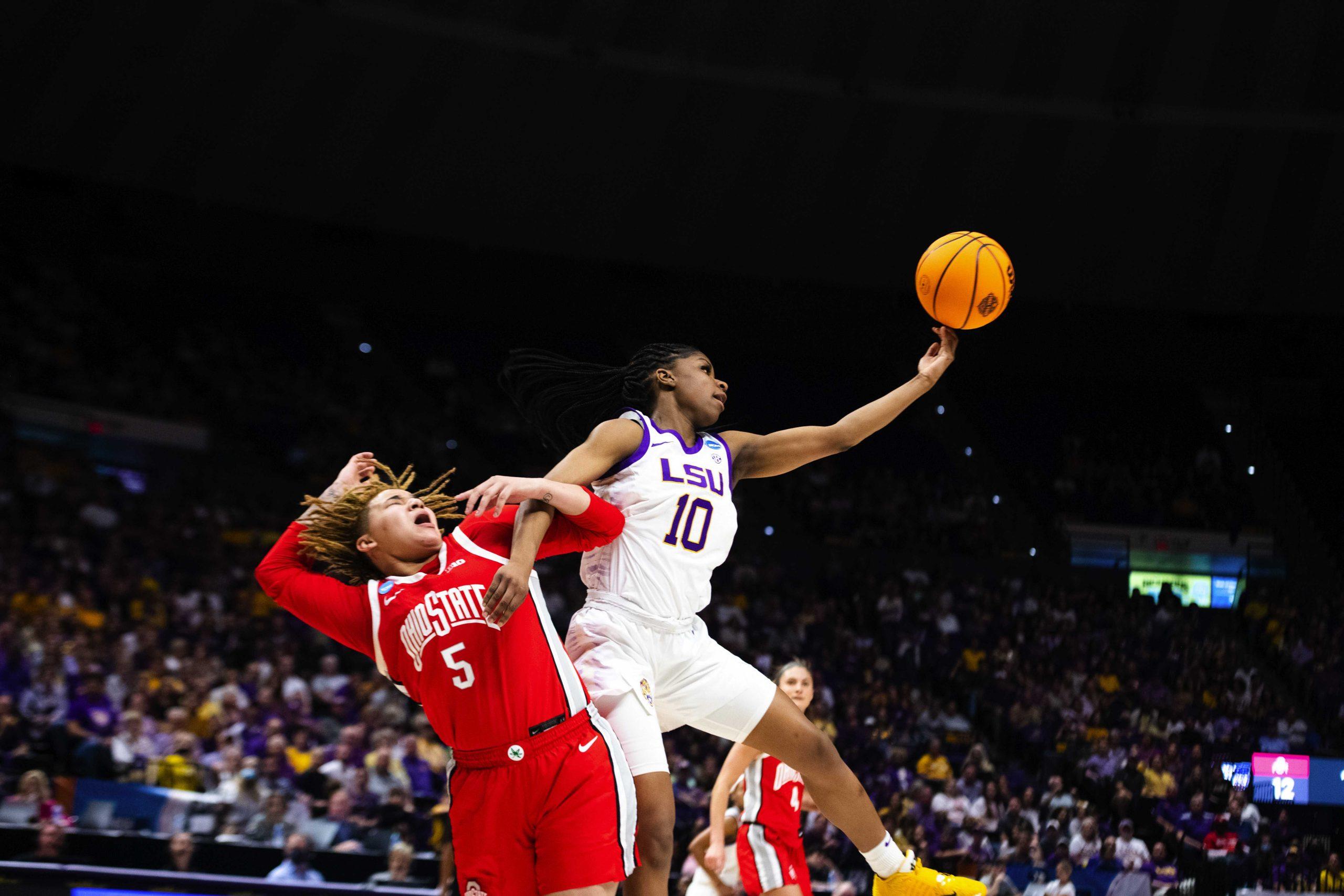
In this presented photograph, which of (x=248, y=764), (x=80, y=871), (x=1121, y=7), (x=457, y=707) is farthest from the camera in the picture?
(x=1121, y=7)

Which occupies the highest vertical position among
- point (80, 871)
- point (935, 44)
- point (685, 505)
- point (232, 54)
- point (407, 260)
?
point (935, 44)

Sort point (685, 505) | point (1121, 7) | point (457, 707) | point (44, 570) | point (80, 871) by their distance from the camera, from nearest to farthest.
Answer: point (457, 707), point (685, 505), point (80, 871), point (44, 570), point (1121, 7)

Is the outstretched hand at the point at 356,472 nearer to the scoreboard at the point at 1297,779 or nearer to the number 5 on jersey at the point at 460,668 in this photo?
the number 5 on jersey at the point at 460,668

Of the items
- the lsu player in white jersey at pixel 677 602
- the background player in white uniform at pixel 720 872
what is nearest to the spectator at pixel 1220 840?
the background player in white uniform at pixel 720 872

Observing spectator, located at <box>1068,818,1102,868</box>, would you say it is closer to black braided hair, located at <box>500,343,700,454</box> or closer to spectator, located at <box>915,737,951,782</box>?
spectator, located at <box>915,737,951,782</box>

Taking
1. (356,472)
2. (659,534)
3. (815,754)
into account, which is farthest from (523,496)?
(815,754)

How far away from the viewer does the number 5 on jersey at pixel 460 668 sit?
10.4 ft

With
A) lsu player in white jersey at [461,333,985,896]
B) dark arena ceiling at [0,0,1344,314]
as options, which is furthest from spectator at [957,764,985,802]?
dark arena ceiling at [0,0,1344,314]

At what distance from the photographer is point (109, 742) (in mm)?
9375

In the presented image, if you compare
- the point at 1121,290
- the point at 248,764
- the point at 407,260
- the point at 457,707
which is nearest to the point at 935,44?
the point at 1121,290

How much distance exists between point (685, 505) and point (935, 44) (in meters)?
13.3

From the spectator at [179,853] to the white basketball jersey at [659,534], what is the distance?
176 inches

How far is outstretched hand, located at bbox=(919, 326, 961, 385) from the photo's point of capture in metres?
4.50

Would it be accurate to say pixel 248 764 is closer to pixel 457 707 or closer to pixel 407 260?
pixel 457 707
